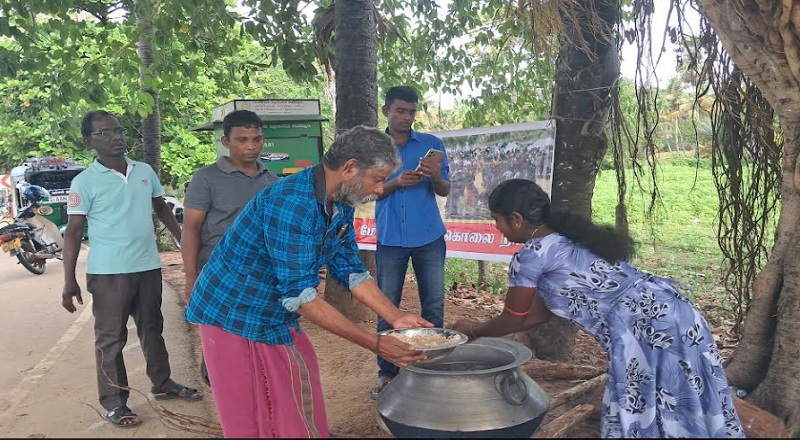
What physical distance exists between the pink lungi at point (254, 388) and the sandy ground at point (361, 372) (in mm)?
227

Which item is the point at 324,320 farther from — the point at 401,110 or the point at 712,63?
the point at 712,63

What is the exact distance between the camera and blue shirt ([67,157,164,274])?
144 inches

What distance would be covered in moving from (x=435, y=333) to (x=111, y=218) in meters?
2.32

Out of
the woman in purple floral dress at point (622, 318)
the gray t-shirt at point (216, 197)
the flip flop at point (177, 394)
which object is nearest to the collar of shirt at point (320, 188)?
the woman in purple floral dress at point (622, 318)

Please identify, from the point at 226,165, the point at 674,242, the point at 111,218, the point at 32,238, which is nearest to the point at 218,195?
the point at 226,165

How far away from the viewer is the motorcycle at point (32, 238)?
1013 cm

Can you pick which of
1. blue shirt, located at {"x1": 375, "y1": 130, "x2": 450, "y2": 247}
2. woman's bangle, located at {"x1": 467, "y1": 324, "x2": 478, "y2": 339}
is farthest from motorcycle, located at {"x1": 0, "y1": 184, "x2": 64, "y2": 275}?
woman's bangle, located at {"x1": 467, "y1": 324, "x2": 478, "y2": 339}

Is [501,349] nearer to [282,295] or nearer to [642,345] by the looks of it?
[642,345]

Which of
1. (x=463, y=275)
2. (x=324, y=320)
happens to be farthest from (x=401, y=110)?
(x=463, y=275)

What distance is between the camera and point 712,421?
2.66 metres

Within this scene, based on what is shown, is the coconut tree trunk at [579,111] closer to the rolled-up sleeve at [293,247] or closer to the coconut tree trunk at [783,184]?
the coconut tree trunk at [783,184]

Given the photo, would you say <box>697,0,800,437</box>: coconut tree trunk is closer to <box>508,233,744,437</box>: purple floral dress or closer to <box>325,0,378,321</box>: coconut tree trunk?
<box>508,233,744,437</box>: purple floral dress

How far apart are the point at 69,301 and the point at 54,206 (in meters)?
12.0

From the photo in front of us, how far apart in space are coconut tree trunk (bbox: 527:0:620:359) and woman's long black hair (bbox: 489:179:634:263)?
1816mm
